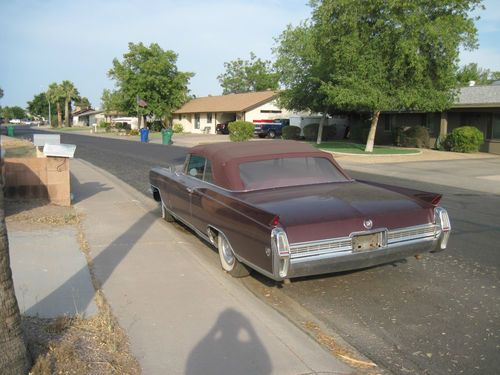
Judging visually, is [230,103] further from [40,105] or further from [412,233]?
Answer: [40,105]

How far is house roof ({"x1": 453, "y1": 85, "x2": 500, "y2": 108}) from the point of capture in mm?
25538

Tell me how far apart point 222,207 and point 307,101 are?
1059 inches

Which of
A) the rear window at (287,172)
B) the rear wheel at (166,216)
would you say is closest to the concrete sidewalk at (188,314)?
the rear wheel at (166,216)

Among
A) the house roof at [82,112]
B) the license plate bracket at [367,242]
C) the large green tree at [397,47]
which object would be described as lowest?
the license plate bracket at [367,242]

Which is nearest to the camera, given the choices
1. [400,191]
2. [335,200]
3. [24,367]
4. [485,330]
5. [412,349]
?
[24,367]

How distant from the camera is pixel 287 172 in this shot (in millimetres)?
5895

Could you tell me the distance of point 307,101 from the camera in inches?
1235

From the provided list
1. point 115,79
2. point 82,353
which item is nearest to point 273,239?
point 82,353

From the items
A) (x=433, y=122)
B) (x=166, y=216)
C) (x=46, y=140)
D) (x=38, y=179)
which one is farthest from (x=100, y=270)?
(x=433, y=122)

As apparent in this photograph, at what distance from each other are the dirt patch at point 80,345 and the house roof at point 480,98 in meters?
25.3

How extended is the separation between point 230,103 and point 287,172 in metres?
47.0

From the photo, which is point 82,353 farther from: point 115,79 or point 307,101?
point 115,79

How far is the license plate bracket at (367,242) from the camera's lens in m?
4.66

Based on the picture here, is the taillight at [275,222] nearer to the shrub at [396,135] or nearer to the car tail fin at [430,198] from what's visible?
the car tail fin at [430,198]
